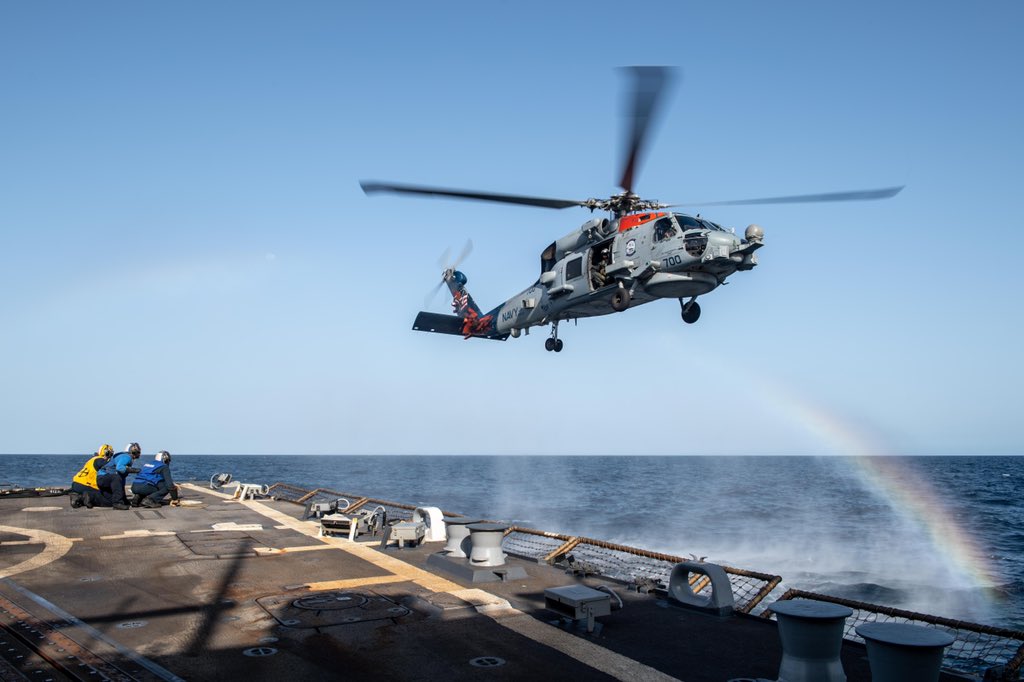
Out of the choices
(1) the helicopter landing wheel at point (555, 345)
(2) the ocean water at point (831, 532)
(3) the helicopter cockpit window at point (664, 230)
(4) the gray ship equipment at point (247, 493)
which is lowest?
(2) the ocean water at point (831, 532)

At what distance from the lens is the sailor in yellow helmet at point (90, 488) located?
20.8 meters

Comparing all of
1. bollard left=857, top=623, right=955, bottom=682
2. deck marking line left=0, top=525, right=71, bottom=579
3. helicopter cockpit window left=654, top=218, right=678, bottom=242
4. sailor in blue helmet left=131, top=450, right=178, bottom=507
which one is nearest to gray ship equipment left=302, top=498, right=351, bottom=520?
sailor in blue helmet left=131, top=450, right=178, bottom=507

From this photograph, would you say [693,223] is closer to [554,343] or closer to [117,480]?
[554,343]

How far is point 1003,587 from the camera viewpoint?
26.4 m

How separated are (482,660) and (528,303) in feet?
42.3

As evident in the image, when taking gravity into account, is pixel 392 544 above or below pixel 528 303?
below

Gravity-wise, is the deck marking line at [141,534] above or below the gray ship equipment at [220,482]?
below

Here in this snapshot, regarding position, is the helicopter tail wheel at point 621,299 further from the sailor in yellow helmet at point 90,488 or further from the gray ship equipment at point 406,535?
the sailor in yellow helmet at point 90,488

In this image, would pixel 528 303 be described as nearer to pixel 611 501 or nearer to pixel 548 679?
pixel 548 679

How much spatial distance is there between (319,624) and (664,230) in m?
11.1

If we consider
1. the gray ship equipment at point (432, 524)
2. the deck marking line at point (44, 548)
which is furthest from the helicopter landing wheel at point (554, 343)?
the deck marking line at point (44, 548)

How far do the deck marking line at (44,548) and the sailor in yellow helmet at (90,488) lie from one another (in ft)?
11.2

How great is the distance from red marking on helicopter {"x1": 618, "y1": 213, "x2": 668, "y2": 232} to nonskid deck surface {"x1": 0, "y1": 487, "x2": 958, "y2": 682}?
28.1 ft

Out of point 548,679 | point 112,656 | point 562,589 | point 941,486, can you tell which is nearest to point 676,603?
point 562,589
